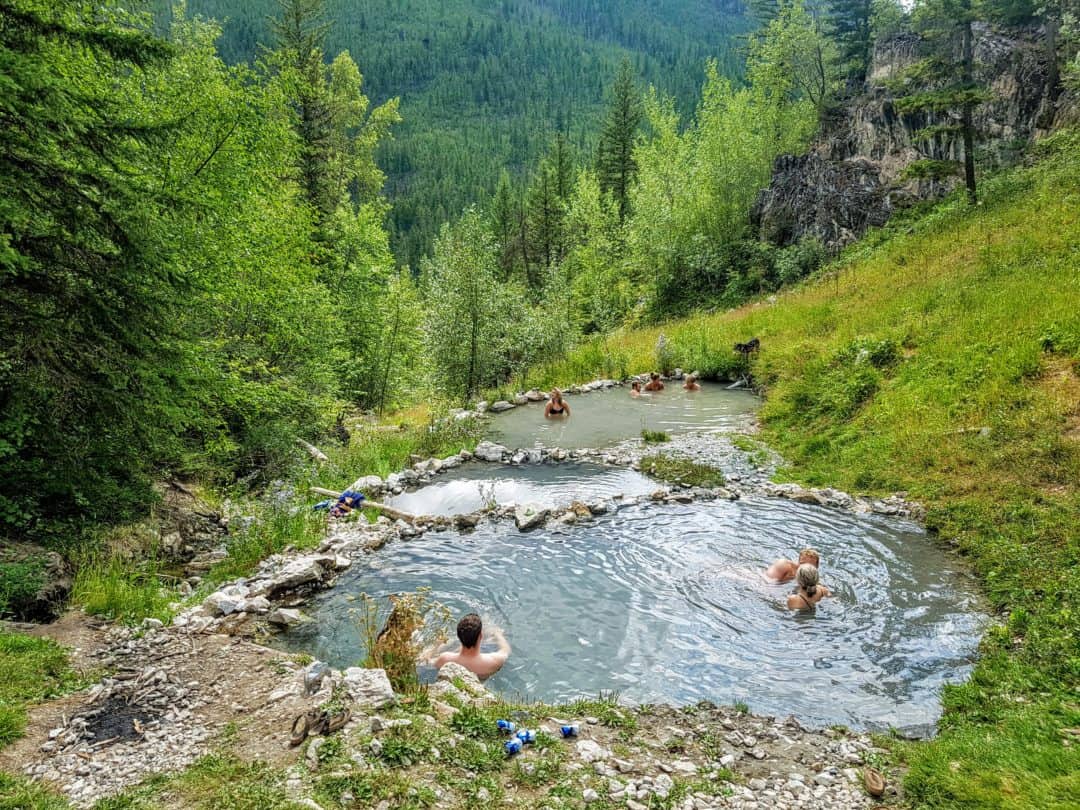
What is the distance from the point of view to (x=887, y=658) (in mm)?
6258

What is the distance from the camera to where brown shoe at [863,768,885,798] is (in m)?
4.26

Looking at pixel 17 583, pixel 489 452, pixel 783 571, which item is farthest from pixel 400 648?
pixel 489 452

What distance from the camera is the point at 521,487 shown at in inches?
486

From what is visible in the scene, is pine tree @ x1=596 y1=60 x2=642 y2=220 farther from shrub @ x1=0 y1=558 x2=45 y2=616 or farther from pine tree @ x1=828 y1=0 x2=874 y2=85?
shrub @ x1=0 y1=558 x2=45 y2=616

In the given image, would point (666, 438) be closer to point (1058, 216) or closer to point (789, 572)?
point (789, 572)

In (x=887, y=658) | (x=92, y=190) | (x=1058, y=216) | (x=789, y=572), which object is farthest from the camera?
(x=1058, y=216)

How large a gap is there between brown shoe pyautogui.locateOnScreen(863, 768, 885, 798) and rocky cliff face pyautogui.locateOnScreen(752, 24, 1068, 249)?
2494 centimetres

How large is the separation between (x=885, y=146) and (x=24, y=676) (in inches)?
1480

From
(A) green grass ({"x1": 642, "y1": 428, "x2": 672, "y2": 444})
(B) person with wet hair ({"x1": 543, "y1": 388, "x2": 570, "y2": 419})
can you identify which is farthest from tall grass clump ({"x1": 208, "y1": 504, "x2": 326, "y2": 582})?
(B) person with wet hair ({"x1": 543, "y1": 388, "x2": 570, "y2": 419})

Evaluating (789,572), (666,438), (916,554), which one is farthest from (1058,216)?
(789,572)

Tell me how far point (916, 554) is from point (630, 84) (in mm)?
50417

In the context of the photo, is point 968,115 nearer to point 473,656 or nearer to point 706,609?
point 706,609

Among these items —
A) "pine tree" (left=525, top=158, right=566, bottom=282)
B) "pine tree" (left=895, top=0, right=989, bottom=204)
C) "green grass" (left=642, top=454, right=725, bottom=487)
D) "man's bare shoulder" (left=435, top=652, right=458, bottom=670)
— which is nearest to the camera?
"man's bare shoulder" (left=435, top=652, right=458, bottom=670)

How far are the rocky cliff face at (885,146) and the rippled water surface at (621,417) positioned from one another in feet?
44.8
